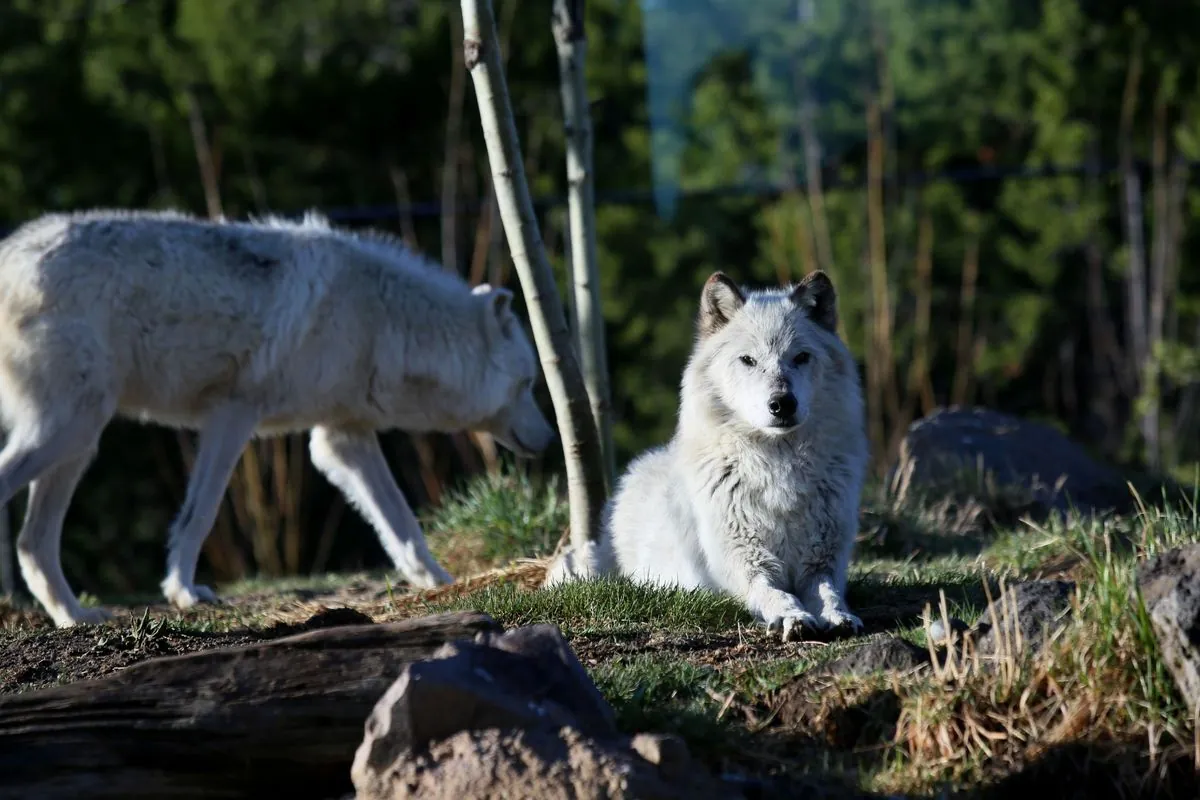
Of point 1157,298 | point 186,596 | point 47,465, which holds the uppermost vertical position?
point 47,465

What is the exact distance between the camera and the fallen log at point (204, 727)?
3.32 metres

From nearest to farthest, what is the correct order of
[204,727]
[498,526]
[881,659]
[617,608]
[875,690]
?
[204,727] → [875,690] → [881,659] → [617,608] → [498,526]

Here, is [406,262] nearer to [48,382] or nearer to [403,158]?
[48,382]

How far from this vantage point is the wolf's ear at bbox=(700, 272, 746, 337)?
5.24 m

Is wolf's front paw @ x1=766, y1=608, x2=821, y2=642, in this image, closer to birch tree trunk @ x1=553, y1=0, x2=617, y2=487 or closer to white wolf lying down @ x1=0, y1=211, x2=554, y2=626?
birch tree trunk @ x1=553, y1=0, x2=617, y2=487

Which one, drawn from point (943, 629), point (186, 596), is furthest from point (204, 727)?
point (186, 596)

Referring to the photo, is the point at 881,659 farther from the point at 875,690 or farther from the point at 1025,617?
the point at 1025,617

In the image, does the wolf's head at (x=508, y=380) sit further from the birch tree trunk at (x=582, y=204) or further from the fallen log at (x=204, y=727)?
the fallen log at (x=204, y=727)

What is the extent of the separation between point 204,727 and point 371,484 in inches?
168

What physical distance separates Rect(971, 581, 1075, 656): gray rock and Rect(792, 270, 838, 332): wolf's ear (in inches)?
54.9

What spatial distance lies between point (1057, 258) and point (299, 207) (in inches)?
270

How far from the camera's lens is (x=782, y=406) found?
4.86 m

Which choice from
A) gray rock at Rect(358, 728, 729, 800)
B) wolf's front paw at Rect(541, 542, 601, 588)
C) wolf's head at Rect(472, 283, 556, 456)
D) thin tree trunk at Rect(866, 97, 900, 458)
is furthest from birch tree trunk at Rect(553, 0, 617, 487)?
thin tree trunk at Rect(866, 97, 900, 458)

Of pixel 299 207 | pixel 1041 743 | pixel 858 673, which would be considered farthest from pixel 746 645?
pixel 299 207
